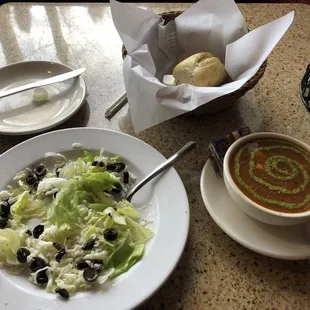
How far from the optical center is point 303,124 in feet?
3.30

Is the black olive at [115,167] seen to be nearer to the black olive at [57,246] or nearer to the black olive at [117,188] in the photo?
the black olive at [117,188]

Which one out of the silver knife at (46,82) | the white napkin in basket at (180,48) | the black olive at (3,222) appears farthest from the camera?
the silver knife at (46,82)

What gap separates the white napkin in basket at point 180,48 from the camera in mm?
881

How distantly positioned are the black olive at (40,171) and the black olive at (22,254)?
0.60 ft

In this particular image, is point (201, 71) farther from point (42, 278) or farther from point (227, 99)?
point (42, 278)

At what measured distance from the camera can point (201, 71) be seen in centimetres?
94

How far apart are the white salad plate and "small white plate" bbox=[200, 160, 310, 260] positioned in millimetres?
60

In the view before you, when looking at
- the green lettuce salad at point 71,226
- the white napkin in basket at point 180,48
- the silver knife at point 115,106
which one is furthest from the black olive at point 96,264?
the silver knife at point 115,106

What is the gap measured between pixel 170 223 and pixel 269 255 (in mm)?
174

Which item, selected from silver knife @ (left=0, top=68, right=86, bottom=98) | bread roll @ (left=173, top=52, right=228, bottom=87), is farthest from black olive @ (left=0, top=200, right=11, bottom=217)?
bread roll @ (left=173, top=52, right=228, bottom=87)

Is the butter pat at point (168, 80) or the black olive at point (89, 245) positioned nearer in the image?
the black olive at point (89, 245)

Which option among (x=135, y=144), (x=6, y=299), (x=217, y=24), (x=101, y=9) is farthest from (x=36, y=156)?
(x=101, y=9)

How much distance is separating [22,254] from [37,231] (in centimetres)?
5

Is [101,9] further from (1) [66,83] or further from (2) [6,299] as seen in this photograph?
(2) [6,299]
